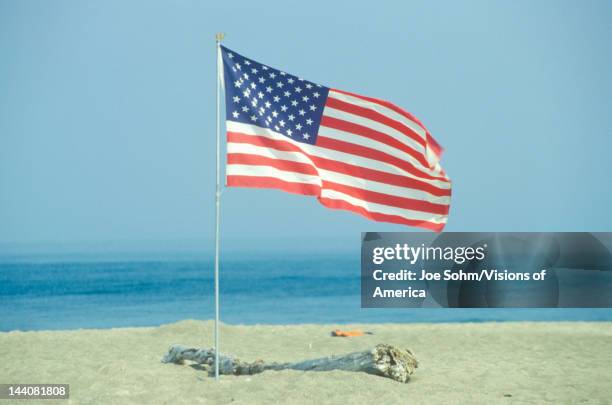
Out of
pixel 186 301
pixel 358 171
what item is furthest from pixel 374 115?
pixel 186 301

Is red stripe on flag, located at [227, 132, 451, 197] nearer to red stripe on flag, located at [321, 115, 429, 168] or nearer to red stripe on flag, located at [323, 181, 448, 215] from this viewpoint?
red stripe on flag, located at [323, 181, 448, 215]

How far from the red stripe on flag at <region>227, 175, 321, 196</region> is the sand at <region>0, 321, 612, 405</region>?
8.96 feet

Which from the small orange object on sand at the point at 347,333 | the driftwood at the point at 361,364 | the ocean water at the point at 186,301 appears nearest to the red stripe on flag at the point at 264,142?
the driftwood at the point at 361,364

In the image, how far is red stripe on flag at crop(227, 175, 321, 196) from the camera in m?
9.11

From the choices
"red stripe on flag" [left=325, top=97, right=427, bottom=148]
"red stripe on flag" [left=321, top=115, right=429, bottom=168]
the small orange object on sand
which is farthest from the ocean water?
"red stripe on flag" [left=325, top=97, right=427, bottom=148]

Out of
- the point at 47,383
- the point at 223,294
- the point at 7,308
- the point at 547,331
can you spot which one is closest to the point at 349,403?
the point at 47,383

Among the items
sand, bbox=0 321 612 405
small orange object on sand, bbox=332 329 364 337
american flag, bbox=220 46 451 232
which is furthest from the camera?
small orange object on sand, bbox=332 329 364 337

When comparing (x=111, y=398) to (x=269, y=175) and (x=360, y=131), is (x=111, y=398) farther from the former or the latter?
(x=360, y=131)

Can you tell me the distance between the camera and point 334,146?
9.75 metres

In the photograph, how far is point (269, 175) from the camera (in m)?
9.32

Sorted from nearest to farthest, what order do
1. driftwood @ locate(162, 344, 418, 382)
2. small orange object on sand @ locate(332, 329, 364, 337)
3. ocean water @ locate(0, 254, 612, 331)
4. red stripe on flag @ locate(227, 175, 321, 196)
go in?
red stripe on flag @ locate(227, 175, 321, 196) → driftwood @ locate(162, 344, 418, 382) → small orange object on sand @ locate(332, 329, 364, 337) → ocean water @ locate(0, 254, 612, 331)

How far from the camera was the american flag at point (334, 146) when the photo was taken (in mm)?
9422

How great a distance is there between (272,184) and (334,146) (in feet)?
3.62

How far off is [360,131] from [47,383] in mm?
5718
